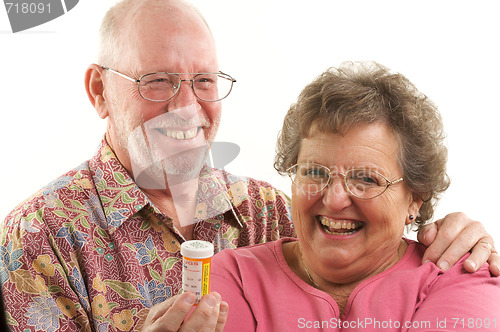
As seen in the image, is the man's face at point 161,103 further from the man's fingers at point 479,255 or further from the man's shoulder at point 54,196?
the man's fingers at point 479,255

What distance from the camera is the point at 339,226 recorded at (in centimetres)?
135

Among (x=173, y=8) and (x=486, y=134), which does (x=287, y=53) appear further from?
(x=486, y=134)

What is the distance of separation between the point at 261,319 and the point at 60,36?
4.23 ft

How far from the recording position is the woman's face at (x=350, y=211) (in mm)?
1312

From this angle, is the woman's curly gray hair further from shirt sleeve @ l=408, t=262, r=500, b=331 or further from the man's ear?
the man's ear

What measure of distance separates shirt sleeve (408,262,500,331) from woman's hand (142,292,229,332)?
0.44 m

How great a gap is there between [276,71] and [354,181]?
971mm

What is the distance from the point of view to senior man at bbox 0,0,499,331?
1479 mm

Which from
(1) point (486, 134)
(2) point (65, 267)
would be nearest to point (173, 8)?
(2) point (65, 267)

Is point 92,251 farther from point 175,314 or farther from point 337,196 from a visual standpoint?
point 337,196

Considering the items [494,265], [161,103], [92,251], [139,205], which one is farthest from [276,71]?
[494,265]

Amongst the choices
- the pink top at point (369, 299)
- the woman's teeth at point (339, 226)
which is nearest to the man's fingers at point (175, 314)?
the pink top at point (369, 299)

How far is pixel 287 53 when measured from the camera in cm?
221
